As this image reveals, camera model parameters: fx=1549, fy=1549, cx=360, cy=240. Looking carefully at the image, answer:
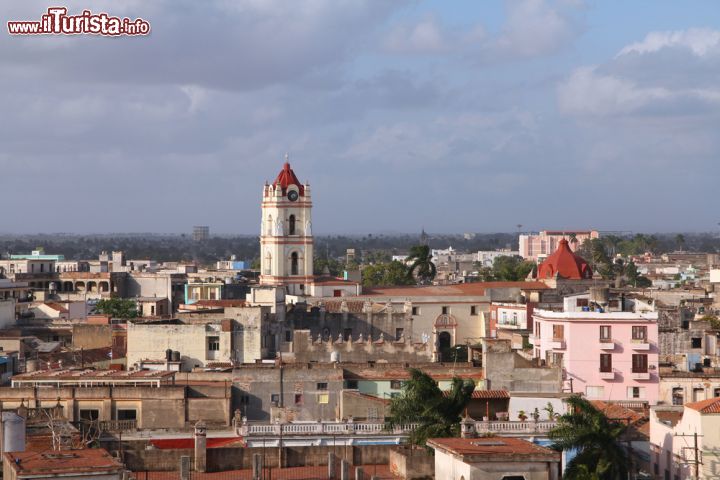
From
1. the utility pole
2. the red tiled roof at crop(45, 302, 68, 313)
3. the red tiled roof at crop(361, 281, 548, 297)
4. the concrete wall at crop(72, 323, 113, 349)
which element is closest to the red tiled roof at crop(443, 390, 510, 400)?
the utility pole

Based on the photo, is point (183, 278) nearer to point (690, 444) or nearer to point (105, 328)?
point (105, 328)

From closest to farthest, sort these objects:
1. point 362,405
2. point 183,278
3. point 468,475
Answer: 1. point 468,475
2. point 362,405
3. point 183,278

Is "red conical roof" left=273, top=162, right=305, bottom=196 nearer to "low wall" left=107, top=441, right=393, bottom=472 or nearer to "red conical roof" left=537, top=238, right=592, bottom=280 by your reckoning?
"red conical roof" left=537, top=238, right=592, bottom=280

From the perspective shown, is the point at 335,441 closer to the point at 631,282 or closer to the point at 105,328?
the point at 105,328

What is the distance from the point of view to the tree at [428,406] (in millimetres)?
37438

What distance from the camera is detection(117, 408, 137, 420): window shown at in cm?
4269

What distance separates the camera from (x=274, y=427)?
124ft

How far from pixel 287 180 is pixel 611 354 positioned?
4844cm

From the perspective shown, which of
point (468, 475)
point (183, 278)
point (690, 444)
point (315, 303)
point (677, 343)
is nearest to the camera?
point (468, 475)

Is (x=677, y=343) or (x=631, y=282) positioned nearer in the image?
(x=677, y=343)

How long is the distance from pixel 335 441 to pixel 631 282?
323 ft

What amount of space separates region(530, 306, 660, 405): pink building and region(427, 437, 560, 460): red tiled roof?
18.9m

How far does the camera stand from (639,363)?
5003cm

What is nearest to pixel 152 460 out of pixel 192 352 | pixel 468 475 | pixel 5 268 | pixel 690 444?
pixel 468 475
